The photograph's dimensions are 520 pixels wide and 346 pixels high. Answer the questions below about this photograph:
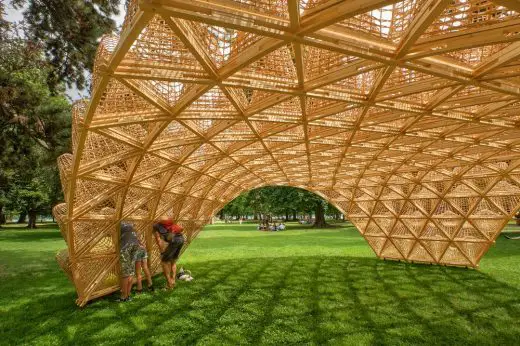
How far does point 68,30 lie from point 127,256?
1186 centimetres

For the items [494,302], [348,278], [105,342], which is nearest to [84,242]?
A: [105,342]

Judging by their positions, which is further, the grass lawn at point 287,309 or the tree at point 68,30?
the tree at point 68,30

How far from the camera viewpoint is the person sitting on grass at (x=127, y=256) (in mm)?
12375

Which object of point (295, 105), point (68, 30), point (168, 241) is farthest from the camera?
point (68, 30)

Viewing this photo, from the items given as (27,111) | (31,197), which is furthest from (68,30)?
(31,197)

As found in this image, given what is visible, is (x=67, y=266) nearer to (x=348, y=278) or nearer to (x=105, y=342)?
(x=105, y=342)

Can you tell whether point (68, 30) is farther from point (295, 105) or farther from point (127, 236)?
point (295, 105)

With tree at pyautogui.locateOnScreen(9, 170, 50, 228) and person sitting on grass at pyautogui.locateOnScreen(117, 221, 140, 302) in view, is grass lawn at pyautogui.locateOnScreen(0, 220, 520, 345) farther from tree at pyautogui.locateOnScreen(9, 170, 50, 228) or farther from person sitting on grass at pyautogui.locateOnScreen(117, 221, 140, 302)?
tree at pyautogui.locateOnScreen(9, 170, 50, 228)

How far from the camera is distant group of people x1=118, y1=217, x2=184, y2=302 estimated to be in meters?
12.5

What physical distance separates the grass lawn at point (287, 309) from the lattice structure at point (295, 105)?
6.85 feet

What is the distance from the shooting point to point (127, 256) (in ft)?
41.3

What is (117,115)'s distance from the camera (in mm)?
7719

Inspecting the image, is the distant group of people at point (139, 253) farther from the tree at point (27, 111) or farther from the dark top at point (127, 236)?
the tree at point (27, 111)

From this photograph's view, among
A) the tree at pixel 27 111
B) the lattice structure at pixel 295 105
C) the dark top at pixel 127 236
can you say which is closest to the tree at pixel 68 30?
the tree at pixel 27 111
